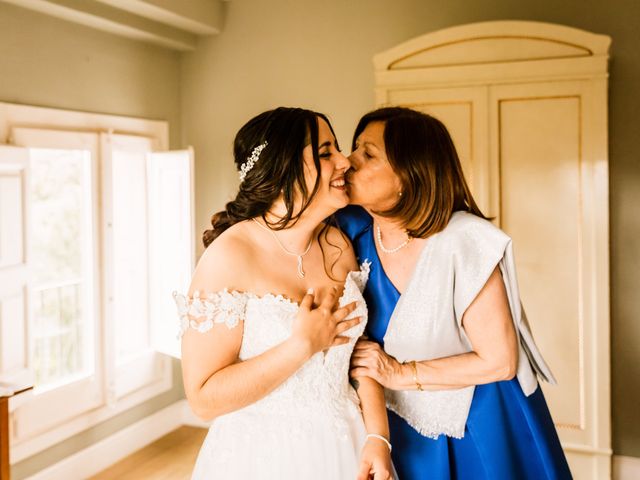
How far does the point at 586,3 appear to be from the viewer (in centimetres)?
351

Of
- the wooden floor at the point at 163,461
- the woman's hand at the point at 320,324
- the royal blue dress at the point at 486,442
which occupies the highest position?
the woman's hand at the point at 320,324

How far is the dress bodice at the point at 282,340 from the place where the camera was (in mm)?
1518

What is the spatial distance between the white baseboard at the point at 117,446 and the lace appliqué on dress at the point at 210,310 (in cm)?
234

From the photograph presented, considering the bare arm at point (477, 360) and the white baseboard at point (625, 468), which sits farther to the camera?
the white baseboard at point (625, 468)

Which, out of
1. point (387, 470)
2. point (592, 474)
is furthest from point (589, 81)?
point (387, 470)

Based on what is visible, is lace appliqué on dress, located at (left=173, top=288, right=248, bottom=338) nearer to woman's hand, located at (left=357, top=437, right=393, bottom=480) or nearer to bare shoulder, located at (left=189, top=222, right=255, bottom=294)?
bare shoulder, located at (left=189, top=222, right=255, bottom=294)

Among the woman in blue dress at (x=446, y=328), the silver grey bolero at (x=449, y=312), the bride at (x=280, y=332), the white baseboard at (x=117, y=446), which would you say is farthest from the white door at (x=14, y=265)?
the silver grey bolero at (x=449, y=312)

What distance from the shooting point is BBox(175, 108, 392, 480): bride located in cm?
152

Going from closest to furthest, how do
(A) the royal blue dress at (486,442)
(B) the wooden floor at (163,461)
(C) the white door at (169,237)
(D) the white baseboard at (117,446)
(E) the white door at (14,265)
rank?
(A) the royal blue dress at (486,442) → (E) the white door at (14,265) → (D) the white baseboard at (117,446) → (B) the wooden floor at (163,461) → (C) the white door at (169,237)

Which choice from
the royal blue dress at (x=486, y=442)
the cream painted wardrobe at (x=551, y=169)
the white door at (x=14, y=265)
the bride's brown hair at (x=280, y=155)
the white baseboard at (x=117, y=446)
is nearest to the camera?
the bride's brown hair at (x=280, y=155)

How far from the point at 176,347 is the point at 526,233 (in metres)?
2.18

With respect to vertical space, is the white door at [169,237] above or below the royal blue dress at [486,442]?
above

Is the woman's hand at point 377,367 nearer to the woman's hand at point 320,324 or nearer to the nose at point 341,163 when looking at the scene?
the woman's hand at point 320,324

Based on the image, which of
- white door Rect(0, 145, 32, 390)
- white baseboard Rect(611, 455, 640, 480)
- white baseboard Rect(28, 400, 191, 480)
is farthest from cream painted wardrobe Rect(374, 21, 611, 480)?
white baseboard Rect(28, 400, 191, 480)
